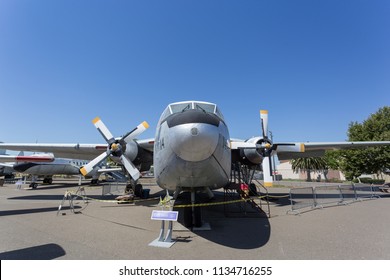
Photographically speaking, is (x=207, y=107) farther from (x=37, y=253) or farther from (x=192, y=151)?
(x=37, y=253)

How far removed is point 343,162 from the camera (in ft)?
103

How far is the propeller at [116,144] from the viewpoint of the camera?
10.4m

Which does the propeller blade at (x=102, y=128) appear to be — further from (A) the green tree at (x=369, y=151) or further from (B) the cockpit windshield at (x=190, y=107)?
(A) the green tree at (x=369, y=151)

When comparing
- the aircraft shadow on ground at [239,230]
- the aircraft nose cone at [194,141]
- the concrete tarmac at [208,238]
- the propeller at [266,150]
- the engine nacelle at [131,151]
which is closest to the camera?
the concrete tarmac at [208,238]

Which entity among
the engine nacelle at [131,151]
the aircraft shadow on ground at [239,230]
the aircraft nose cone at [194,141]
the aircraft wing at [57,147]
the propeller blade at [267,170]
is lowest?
the aircraft shadow on ground at [239,230]

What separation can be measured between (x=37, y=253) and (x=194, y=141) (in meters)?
4.55

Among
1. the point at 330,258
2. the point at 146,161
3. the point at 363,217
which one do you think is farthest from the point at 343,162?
the point at 330,258

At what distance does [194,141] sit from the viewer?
17.4 ft

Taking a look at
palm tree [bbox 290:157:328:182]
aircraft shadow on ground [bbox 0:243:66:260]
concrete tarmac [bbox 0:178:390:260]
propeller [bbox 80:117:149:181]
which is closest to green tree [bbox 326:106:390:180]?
palm tree [bbox 290:157:328:182]

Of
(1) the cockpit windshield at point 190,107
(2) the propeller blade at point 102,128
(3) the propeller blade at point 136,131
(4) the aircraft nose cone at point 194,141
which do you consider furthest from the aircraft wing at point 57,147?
(4) the aircraft nose cone at point 194,141
